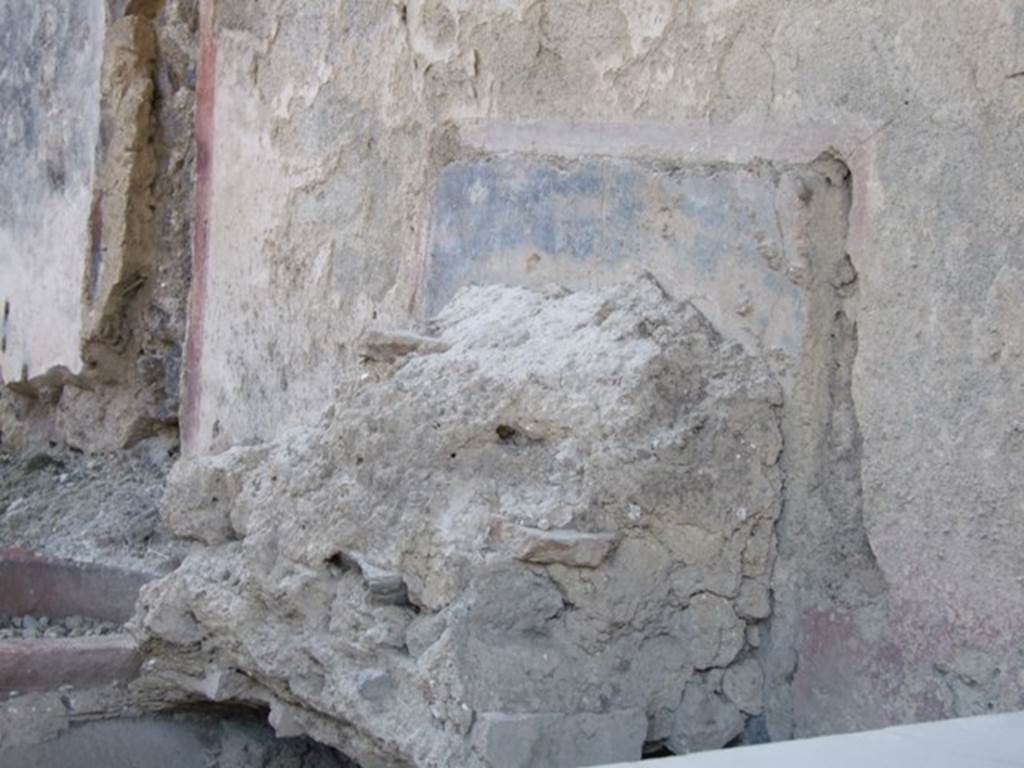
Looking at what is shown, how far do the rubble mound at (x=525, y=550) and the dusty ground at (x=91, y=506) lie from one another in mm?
1183

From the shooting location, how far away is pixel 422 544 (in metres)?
1.84

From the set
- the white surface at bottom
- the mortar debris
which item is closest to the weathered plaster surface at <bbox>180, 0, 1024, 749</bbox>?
the white surface at bottom

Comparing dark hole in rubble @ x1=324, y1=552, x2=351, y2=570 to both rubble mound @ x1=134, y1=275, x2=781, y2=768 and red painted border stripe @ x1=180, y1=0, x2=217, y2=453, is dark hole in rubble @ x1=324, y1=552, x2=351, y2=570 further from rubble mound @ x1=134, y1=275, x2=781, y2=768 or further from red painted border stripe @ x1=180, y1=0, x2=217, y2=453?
red painted border stripe @ x1=180, y1=0, x2=217, y2=453

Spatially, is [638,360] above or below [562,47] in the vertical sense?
below

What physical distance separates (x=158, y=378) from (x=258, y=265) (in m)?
0.79

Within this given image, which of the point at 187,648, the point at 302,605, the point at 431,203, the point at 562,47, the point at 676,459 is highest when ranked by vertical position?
the point at 562,47

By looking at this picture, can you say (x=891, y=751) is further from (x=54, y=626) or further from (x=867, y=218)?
(x=54, y=626)

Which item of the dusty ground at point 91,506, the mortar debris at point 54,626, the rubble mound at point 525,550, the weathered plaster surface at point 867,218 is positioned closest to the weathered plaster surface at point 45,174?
the dusty ground at point 91,506

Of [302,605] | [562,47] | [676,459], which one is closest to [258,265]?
[562,47]

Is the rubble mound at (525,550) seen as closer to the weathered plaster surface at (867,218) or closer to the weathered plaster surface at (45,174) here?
the weathered plaster surface at (867,218)

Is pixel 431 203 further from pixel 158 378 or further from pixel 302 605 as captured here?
pixel 158 378

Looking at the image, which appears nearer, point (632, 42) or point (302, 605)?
point (302, 605)

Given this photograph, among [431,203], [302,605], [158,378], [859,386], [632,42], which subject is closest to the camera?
[859,386]

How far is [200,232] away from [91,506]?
690 mm
